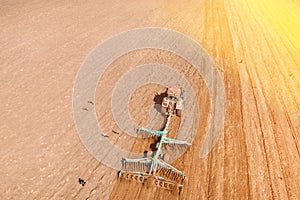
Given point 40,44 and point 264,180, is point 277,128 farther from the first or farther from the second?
point 40,44

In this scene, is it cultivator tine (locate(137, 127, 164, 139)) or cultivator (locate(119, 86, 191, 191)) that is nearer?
cultivator (locate(119, 86, 191, 191))

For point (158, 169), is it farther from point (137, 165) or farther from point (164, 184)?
point (137, 165)

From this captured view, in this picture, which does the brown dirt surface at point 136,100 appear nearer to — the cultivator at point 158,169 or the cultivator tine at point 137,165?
the cultivator at point 158,169

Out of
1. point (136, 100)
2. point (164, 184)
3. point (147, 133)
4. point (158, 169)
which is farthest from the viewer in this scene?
point (136, 100)

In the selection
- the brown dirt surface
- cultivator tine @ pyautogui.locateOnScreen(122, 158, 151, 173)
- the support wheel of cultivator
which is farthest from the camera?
cultivator tine @ pyautogui.locateOnScreen(122, 158, 151, 173)

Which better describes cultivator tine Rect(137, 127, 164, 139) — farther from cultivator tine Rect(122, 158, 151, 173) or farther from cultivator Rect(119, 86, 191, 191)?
cultivator tine Rect(122, 158, 151, 173)

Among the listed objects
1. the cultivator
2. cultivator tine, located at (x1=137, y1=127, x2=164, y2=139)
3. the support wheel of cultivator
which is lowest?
the support wheel of cultivator

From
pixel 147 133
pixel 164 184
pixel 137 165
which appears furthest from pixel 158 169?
pixel 147 133

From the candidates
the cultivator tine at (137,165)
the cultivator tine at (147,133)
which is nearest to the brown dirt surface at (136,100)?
the cultivator tine at (147,133)

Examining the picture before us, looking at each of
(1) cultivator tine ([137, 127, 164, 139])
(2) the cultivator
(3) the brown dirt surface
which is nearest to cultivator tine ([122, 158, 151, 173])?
(2) the cultivator
